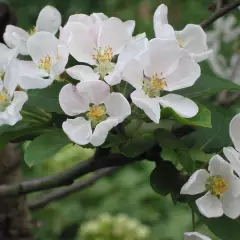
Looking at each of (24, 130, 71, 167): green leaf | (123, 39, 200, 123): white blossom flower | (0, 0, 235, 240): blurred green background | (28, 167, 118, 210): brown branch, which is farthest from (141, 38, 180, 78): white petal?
(0, 0, 235, 240): blurred green background

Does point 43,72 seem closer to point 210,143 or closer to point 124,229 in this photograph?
point 210,143

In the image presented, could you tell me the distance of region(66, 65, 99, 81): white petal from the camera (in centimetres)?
58

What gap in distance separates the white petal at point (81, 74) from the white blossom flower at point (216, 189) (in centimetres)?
13

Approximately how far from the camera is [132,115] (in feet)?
1.94

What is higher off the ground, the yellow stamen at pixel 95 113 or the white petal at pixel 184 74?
the white petal at pixel 184 74

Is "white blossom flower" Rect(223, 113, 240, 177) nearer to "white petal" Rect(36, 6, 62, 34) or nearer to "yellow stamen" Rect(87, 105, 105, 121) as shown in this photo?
"yellow stamen" Rect(87, 105, 105, 121)

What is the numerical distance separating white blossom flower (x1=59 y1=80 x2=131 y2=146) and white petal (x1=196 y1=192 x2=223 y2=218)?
11 cm

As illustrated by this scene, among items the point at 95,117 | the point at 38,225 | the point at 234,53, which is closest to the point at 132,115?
the point at 95,117

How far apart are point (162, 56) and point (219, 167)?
11 centimetres

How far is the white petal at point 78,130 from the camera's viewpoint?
568 mm

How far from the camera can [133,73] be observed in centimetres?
57

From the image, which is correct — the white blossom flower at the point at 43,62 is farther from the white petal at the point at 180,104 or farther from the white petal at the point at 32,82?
the white petal at the point at 180,104

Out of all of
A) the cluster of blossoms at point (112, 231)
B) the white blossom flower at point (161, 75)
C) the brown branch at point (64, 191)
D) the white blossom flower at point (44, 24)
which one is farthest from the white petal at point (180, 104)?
the cluster of blossoms at point (112, 231)

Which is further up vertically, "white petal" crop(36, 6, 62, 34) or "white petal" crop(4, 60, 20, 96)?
"white petal" crop(4, 60, 20, 96)
